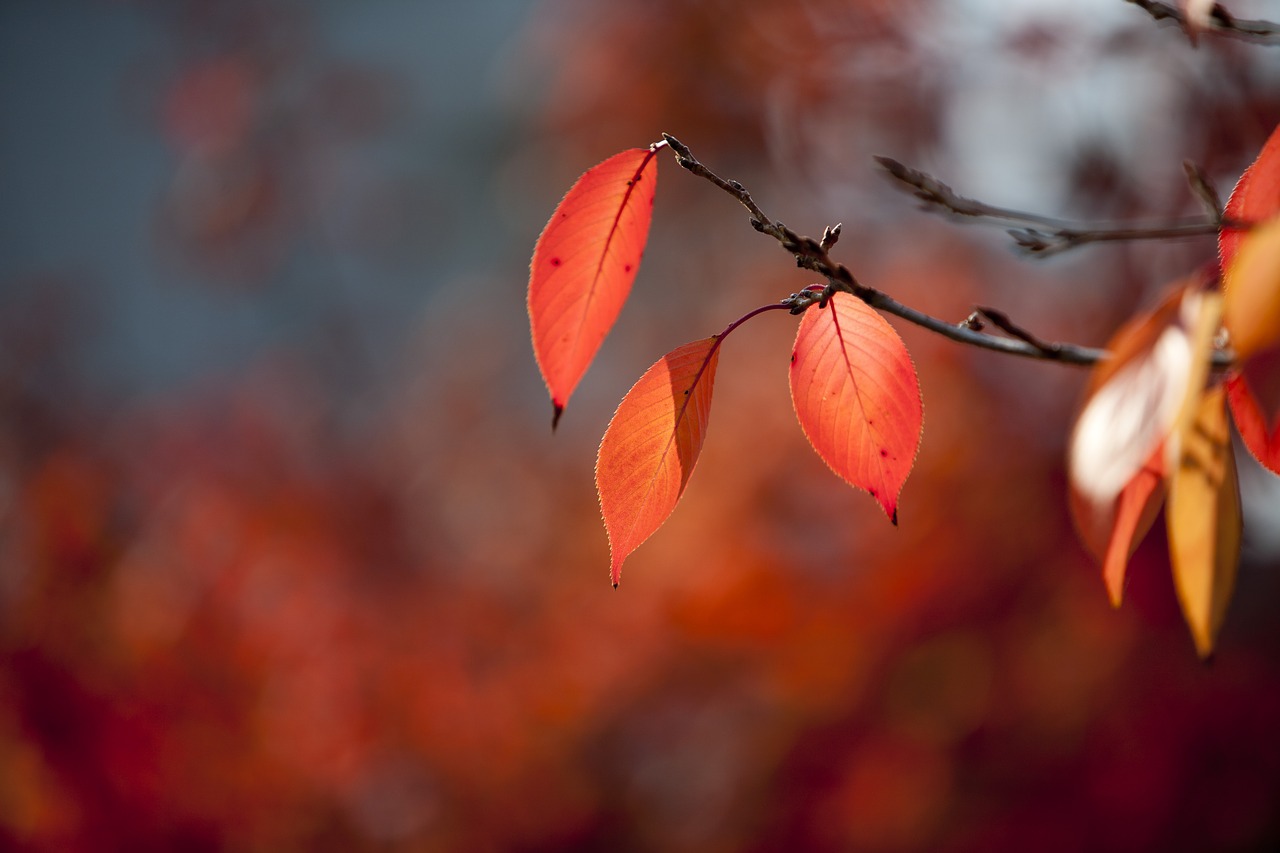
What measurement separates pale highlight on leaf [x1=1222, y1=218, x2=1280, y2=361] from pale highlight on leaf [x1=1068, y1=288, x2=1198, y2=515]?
7 cm

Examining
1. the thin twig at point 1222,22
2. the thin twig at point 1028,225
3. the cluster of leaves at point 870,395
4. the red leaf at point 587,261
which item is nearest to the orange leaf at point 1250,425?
the cluster of leaves at point 870,395

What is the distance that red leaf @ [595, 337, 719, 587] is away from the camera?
0.59 meters

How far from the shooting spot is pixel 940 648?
6.86ft

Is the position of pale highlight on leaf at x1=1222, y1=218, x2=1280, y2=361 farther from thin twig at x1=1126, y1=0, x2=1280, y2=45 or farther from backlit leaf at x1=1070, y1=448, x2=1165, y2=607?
thin twig at x1=1126, y1=0, x2=1280, y2=45

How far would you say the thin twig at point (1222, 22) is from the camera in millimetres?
608

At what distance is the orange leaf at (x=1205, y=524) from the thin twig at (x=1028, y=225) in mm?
208

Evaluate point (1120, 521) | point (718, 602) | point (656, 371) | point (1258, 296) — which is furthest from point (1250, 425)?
point (718, 602)

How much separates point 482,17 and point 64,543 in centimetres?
686

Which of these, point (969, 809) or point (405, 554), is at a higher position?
point (405, 554)

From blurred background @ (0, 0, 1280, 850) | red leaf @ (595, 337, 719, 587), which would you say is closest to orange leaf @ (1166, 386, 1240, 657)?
red leaf @ (595, 337, 719, 587)

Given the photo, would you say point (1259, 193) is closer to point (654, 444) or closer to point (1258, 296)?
point (1258, 296)

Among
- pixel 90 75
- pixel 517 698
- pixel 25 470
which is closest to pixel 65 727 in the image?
pixel 517 698

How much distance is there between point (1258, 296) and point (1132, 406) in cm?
15

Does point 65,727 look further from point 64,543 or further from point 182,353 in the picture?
point 182,353
